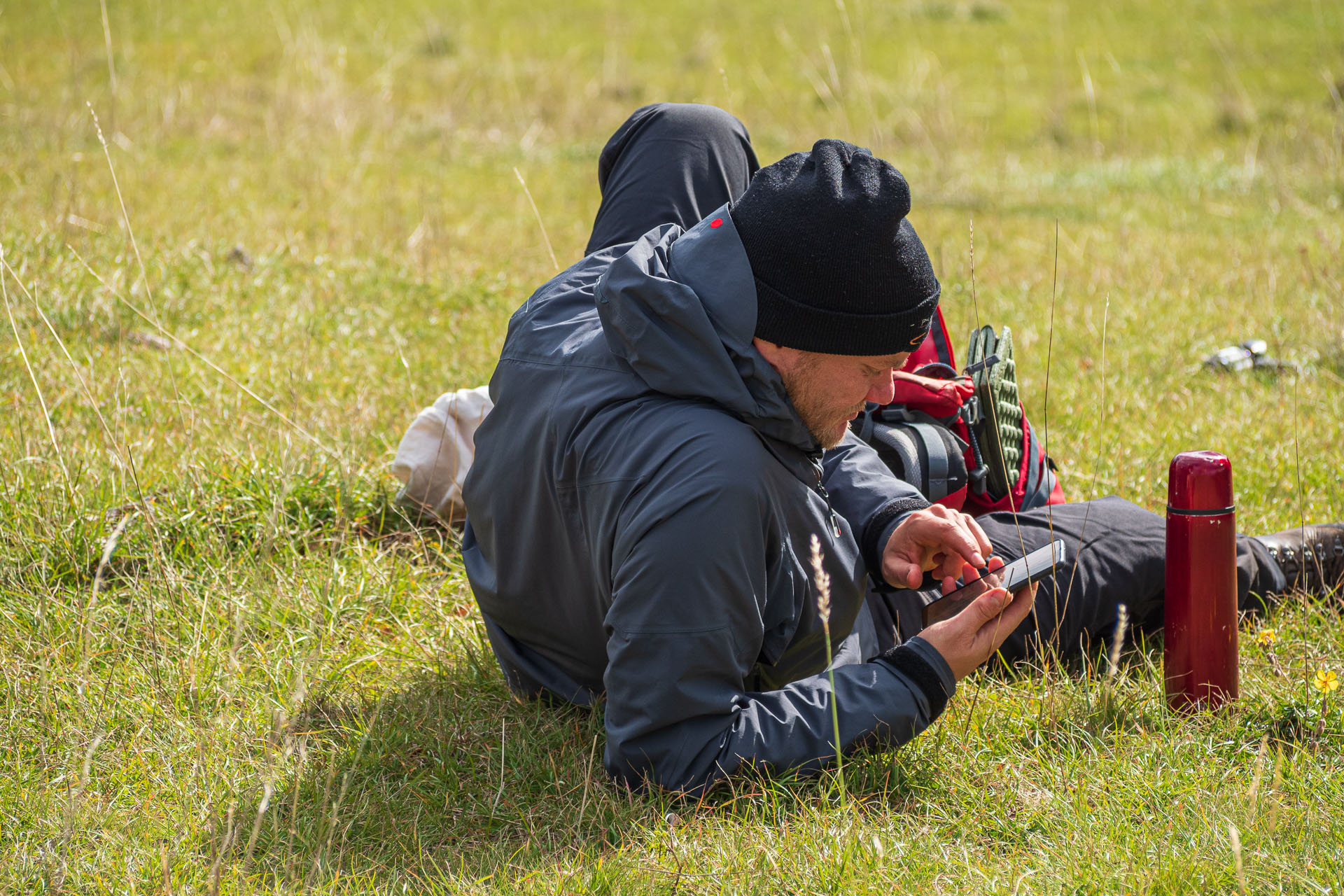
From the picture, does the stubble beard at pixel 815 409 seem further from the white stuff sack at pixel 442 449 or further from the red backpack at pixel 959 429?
the white stuff sack at pixel 442 449

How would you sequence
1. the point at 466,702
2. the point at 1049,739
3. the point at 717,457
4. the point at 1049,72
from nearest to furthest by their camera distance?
the point at 717,457 → the point at 1049,739 → the point at 466,702 → the point at 1049,72

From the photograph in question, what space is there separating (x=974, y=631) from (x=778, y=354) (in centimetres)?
75

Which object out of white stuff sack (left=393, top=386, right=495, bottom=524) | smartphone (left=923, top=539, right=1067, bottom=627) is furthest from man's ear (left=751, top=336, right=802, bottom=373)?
white stuff sack (left=393, top=386, right=495, bottom=524)

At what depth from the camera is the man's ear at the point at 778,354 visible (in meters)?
2.34

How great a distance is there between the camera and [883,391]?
2.52 m

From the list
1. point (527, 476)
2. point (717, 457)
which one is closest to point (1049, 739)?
point (717, 457)

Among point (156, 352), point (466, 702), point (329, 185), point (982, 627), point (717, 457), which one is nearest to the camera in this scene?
point (717, 457)

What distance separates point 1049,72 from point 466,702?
1866cm

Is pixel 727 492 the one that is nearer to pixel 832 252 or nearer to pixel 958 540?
pixel 832 252

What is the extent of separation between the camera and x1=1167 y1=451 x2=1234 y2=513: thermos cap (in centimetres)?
269

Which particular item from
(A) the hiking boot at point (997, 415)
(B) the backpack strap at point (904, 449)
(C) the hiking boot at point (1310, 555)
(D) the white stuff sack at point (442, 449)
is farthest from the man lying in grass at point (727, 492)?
(C) the hiking boot at point (1310, 555)

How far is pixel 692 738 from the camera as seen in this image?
2326 millimetres

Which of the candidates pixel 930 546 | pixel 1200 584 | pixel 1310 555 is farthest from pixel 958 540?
pixel 1310 555

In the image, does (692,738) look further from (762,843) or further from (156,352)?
(156,352)
